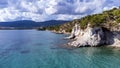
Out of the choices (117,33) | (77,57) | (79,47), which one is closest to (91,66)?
(77,57)

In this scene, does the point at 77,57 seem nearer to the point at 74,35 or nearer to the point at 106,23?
the point at 106,23

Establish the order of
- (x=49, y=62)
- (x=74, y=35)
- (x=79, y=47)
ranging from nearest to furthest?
(x=49, y=62), (x=79, y=47), (x=74, y=35)

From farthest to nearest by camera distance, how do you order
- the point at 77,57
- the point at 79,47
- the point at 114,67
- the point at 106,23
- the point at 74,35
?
the point at 74,35
the point at 106,23
the point at 79,47
the point at 77,57
the point at 114,67

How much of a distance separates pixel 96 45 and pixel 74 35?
4060cm

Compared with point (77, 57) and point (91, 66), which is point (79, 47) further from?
point (91, 66)

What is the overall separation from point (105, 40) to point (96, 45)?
17.1 feet

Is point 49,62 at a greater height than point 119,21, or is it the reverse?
point 119,21

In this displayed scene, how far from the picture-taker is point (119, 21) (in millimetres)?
76062

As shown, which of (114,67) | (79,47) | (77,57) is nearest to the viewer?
(114,67)

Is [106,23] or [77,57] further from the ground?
[106,23]

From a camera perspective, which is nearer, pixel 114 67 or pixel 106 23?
pixel 114 67

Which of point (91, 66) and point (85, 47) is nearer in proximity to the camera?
point (91, 66)

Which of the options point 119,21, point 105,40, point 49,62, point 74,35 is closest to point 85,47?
point 105,40

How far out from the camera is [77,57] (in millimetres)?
56875
